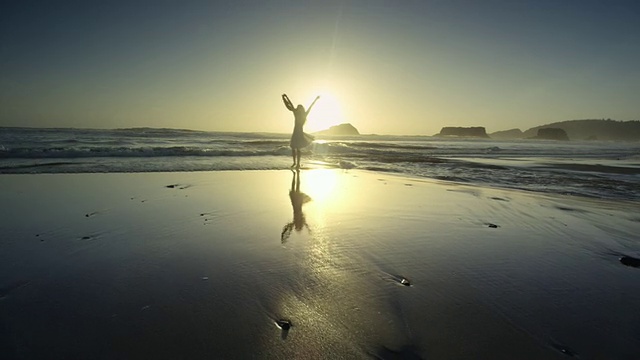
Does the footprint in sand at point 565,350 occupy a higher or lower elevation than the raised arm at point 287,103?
lower

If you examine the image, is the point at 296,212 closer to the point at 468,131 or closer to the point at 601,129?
the point at 468,131

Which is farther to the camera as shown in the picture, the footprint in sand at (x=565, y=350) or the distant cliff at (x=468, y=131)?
the distant cliff at (x=468, y=131)

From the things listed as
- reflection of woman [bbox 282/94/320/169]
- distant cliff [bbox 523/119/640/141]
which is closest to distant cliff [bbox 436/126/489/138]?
distant cliff [bbox 523/119/640/141]

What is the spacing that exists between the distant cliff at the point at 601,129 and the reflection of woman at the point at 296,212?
175m

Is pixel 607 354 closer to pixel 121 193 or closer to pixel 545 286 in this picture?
pixel 545 286

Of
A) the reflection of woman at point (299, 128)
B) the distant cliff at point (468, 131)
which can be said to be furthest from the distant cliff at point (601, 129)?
the reflection of woman at point (299, 128)

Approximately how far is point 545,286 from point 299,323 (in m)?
2.42

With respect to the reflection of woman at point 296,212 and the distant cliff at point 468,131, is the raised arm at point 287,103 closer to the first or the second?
the reflection of woman at point 296,212

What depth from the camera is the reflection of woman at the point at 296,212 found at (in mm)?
4762

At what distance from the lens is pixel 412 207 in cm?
651

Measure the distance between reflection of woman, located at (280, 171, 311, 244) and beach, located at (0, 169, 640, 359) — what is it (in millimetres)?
59

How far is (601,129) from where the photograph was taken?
15812 centimetres

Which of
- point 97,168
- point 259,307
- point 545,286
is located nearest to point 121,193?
point 97,168

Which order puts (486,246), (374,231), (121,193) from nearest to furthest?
(486,246) → (374,231) → (121,193)
